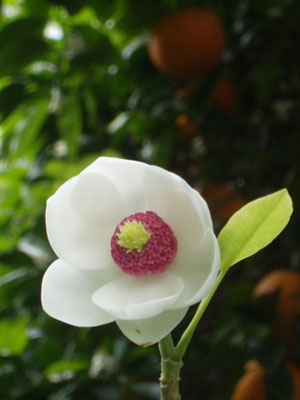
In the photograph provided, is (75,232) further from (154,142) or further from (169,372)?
(154,142)

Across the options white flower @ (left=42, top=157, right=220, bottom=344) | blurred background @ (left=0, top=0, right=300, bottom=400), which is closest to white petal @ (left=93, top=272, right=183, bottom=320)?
white flower @ (left=42, top=157, right=220, bottom=344)

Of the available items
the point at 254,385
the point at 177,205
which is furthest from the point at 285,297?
the point at 177,205

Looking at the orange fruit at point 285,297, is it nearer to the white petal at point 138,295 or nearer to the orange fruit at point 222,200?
the orange fruit at point 222,200

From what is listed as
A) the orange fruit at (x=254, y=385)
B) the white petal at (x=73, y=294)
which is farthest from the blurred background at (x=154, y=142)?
the white petal at (x=73, y=294)

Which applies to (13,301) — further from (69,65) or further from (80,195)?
(80,195)

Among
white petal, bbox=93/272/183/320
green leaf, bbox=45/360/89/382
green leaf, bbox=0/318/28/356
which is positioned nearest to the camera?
white petal, bbox=93/272/183/320

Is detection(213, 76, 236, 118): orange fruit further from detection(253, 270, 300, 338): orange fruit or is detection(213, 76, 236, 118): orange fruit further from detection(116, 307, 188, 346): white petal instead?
detection(116, 307, 188, 346): white petal

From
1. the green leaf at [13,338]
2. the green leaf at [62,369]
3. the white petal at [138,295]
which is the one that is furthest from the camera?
the green leaf at [13,338]
